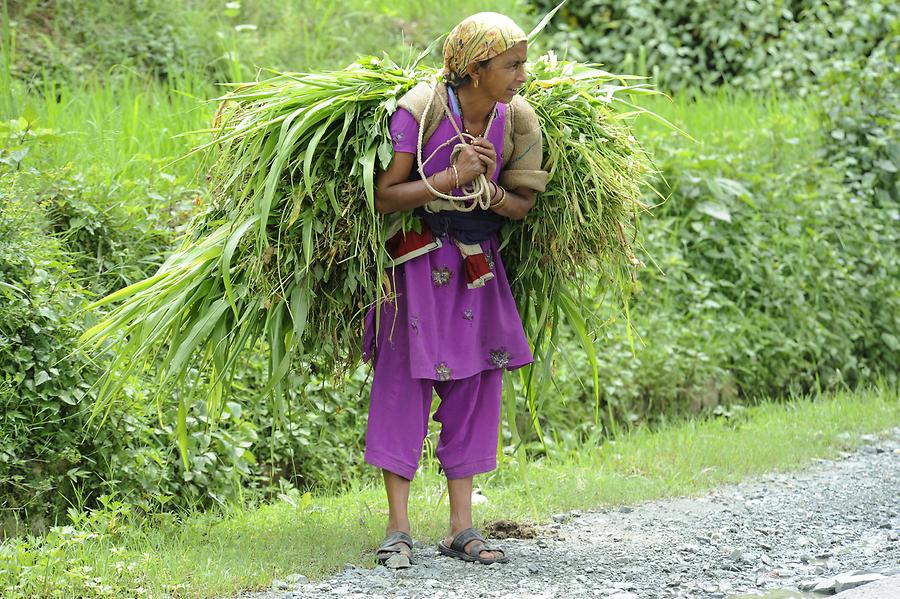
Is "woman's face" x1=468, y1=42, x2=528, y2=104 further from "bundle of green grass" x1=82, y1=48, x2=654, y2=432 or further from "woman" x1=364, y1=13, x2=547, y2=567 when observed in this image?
"bundle of green grass" x1=82, y1=48, x2=654, y2=432

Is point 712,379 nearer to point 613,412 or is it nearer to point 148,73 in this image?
point 613,412

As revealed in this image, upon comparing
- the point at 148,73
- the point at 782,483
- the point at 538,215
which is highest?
the point at 148,73

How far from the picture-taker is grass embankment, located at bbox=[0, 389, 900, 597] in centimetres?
340

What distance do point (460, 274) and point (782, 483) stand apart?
2.06 m

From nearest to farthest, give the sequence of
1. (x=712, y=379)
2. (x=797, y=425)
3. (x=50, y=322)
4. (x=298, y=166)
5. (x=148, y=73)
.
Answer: (x=298, y=166)
(x=50, y=322)
(x=797, y=425)
(x=712, y=379)
(x=148, y=73)

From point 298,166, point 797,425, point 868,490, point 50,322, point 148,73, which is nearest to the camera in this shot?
point 298,166

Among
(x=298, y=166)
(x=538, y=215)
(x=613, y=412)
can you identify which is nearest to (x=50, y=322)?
(x=298, y=166)

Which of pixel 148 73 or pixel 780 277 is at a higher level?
pixel 148 73

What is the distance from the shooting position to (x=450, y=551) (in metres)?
3.82

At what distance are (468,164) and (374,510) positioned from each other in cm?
153

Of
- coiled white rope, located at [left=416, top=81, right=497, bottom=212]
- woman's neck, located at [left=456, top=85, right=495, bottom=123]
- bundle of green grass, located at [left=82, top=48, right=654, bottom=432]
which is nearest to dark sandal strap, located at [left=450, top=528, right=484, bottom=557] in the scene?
bundle of green grass, located at [left=82, top=48, right=654, bottom=432]

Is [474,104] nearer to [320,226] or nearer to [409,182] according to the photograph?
[409,182]

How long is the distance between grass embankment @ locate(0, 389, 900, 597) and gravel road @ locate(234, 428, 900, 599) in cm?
14

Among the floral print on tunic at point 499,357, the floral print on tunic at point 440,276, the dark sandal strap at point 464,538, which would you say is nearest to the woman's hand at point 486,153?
the floral print on tunic at point 440,276
